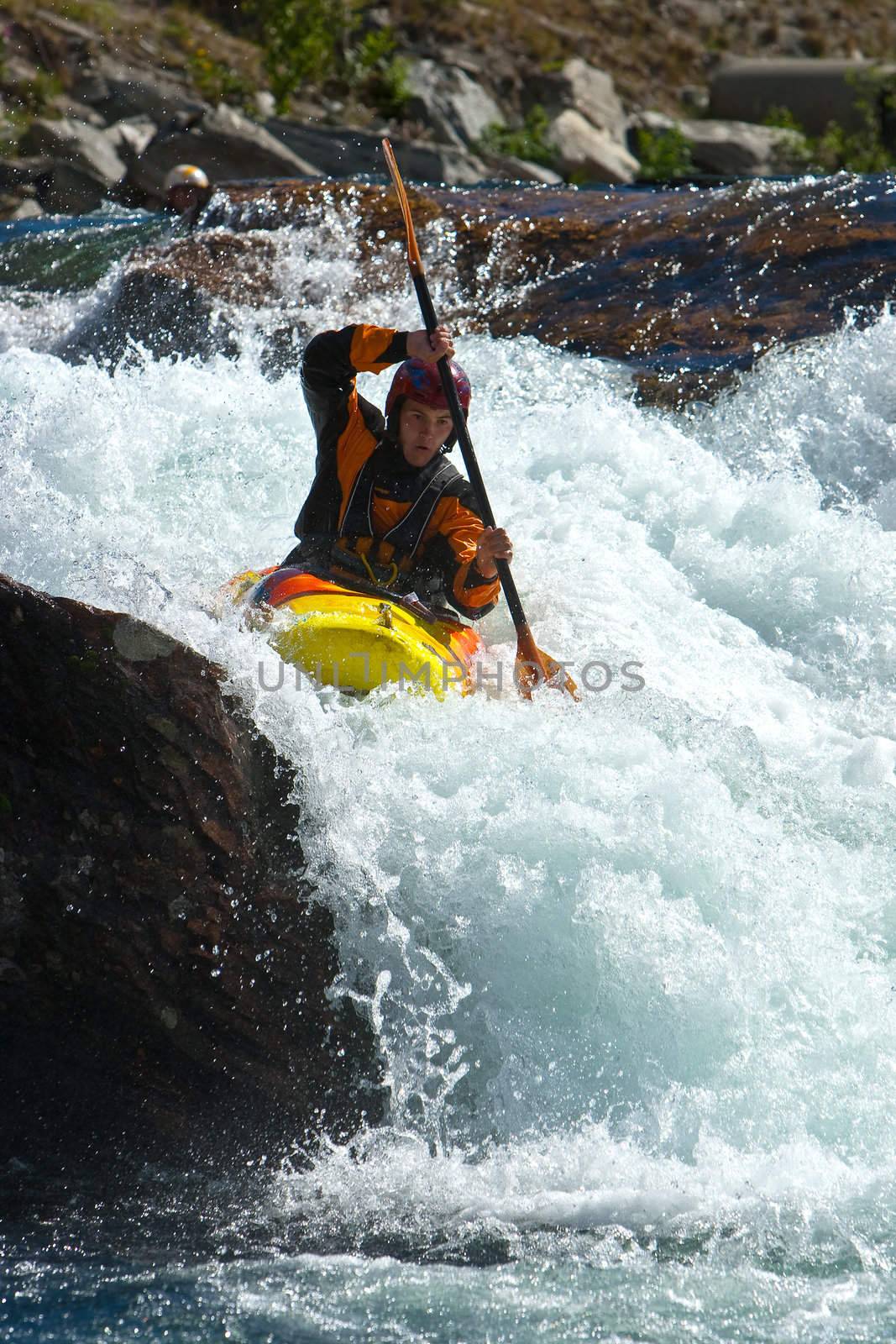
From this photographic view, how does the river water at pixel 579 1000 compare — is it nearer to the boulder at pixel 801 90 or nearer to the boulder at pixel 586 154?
the boulder at pixel 586 154

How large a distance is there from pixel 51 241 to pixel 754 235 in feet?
18.0

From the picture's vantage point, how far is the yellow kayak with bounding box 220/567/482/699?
148 inches

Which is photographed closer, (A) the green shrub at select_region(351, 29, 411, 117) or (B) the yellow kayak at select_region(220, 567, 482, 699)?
(B) the yellow kayak at select_region(220, 567, 482, 699)

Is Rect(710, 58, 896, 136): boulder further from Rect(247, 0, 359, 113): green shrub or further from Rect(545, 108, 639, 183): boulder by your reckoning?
Rect(247, 0, 359, 113): green shrub

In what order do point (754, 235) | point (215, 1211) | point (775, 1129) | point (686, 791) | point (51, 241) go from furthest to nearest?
point (51, 241), point (754, 235), point (686, 791), point (775, 1129), point (215, 1211)

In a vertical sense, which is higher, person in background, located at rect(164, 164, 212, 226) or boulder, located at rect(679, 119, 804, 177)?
boulder, located at rect(679, 119, 804, 177)

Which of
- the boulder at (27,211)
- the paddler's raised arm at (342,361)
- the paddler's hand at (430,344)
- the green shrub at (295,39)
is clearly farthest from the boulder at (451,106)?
the paddler's hand at (430,344)

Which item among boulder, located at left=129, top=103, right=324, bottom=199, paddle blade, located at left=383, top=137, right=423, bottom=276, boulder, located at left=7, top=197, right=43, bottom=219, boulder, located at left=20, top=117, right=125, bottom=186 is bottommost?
paddle blade, located at left=383, top=137, right=423, bottom=276

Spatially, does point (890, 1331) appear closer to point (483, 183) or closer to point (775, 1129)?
point (775, 1129)

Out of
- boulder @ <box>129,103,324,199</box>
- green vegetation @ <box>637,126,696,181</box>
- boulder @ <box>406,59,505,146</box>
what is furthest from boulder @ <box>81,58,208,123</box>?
green vegetation @ <box>637,126,696,181</box>

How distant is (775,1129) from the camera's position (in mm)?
3008

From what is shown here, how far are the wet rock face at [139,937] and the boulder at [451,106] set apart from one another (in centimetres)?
1431

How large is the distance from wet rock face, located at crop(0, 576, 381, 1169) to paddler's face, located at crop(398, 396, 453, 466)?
1.62 metres

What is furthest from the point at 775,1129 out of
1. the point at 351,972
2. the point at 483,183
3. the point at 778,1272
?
the point at 483,183
